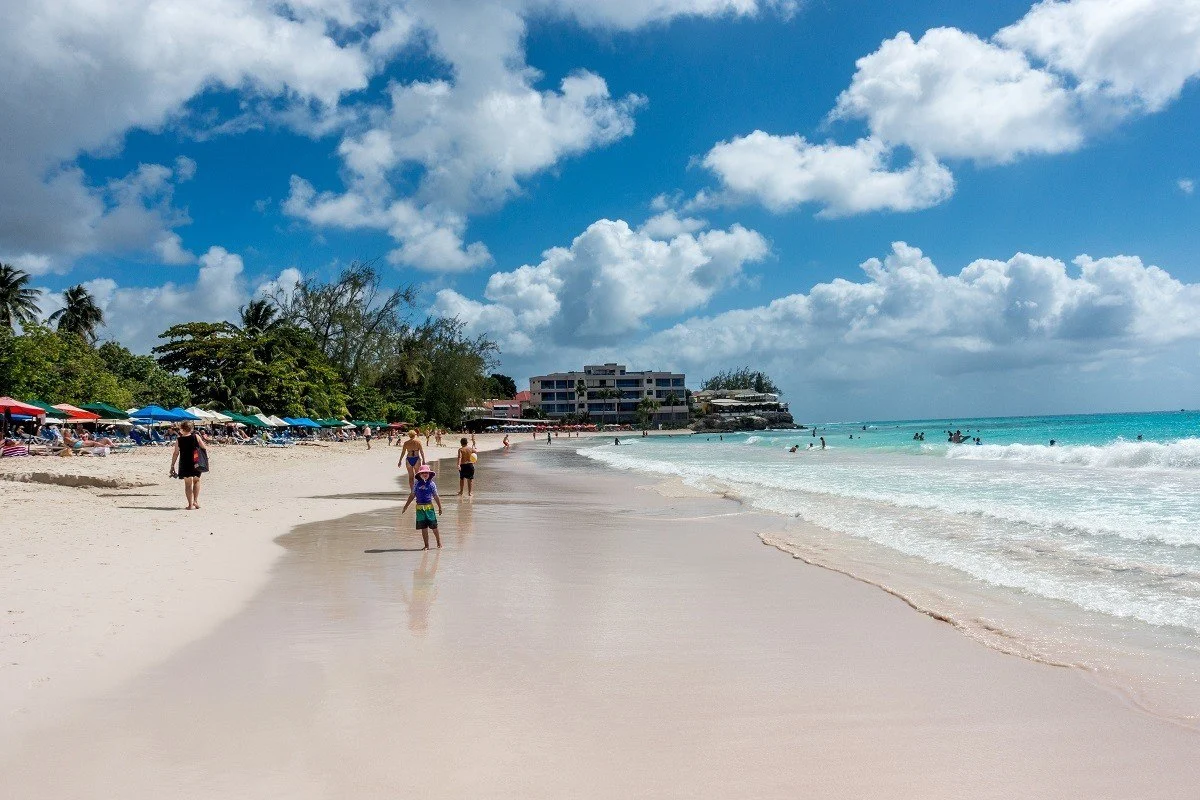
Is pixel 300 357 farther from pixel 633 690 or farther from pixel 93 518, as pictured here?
pixel 633 690

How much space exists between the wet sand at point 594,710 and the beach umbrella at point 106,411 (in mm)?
34479

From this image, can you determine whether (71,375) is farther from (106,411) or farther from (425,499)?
(425,499)

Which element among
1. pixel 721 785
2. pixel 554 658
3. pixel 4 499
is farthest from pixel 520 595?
pixel 4 499

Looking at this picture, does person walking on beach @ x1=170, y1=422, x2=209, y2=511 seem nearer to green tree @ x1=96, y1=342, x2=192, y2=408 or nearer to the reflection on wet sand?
the reflection on wet sand

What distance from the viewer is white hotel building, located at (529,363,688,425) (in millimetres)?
131625

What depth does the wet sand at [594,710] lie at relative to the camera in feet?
11.4

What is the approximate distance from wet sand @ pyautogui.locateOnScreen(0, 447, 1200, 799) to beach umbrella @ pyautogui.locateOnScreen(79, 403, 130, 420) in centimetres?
3448

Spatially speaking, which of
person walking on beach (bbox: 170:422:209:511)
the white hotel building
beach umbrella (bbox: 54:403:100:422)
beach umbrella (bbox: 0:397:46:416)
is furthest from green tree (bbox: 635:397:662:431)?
person walking on beach (bbox: 170:422:209:511)

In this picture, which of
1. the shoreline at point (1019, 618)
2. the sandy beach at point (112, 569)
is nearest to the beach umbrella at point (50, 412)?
the sandy beach at point (112, 569)

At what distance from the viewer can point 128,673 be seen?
4840 millimetres

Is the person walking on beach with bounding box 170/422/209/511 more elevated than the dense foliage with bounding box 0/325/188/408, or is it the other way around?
the dense foliage with bounding box 0/325/188/408

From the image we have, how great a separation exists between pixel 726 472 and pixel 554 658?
78.5ft

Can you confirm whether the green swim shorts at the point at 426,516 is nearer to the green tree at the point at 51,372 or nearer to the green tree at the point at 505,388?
the green tree at the point at 51,372

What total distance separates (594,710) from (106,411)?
39364 mm
